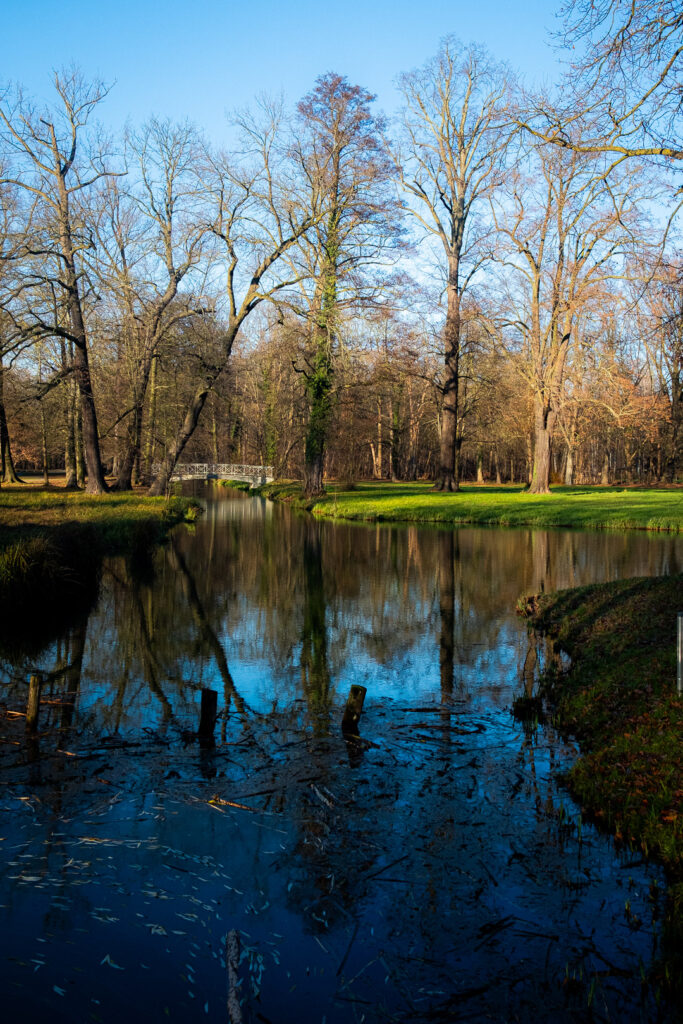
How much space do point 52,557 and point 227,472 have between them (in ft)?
140

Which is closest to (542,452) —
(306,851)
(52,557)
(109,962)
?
(52,557)

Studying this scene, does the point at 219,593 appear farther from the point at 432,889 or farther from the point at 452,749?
the point at 432,889

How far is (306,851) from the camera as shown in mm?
5395

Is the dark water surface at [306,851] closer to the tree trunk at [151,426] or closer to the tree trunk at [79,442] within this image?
the tree trunk at [151,426]

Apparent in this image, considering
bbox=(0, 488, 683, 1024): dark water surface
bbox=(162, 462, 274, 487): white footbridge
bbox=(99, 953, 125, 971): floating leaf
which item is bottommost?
bbox=(99, 953, 125, 971): floating leaf

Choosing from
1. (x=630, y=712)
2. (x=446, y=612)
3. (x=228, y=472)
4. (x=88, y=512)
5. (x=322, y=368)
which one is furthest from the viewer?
(x=228, y=472)

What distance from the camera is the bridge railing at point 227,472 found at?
173ft

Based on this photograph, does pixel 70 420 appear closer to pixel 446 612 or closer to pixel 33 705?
pixel 446 612

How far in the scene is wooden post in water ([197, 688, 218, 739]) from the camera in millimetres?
7285

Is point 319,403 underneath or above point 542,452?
above

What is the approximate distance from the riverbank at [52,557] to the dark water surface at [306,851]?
230 cm

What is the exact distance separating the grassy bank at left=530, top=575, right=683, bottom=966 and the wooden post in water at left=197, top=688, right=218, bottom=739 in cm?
312

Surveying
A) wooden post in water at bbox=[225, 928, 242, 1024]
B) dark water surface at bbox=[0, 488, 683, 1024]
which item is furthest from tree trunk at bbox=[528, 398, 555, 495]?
wooden post in water at bbox=[225, 928, 242, 1024]

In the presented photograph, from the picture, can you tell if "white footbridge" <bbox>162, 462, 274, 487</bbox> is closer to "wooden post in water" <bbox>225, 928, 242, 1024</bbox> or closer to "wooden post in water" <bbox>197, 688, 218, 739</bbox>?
"wooden post in water" <bbox>197, 688, 218, 739</bbox>
